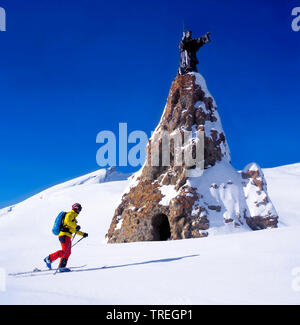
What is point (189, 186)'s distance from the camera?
40.2 ft

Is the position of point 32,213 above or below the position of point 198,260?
above

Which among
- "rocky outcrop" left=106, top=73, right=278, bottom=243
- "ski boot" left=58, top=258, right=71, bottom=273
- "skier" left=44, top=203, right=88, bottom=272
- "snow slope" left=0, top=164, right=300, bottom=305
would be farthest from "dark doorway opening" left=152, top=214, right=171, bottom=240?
"ski boot" left=58, top=258, right=71, bottom=273

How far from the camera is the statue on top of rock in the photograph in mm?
15820

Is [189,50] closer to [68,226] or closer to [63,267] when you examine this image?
[68,226]

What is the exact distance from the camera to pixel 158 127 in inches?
582

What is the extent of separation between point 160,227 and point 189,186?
8.67 ft

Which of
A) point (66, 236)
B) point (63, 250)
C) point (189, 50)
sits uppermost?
point (189, 50)

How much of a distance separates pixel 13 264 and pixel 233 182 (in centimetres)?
952

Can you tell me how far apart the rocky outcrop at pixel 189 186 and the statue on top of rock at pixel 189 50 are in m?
1.01

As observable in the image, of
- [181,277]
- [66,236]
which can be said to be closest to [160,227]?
[66,236]

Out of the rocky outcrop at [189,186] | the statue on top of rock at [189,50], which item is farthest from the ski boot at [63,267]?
the statue on top of rock at [189,50]

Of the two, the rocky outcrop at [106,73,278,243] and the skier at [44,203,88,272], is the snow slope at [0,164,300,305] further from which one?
the rocky outcrop at [106,73,278,243]
